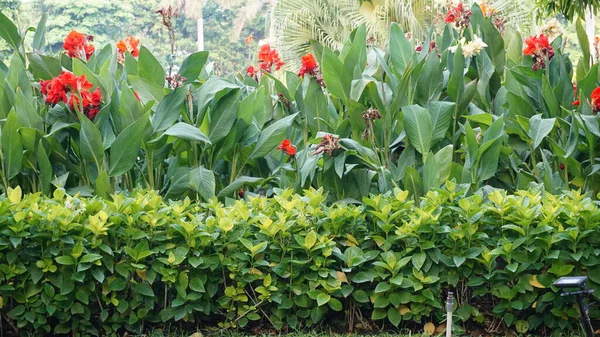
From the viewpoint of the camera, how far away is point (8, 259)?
325 centimetres

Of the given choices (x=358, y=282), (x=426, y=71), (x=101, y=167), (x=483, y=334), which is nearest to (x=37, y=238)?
(x=101, y=167)

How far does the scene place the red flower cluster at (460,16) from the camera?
481 cm

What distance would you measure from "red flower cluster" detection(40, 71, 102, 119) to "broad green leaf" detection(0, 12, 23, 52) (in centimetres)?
74

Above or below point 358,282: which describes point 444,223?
above

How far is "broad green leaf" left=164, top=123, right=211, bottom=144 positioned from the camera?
3.80 meters

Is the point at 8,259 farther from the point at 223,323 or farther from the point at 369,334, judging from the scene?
the point at 369,334

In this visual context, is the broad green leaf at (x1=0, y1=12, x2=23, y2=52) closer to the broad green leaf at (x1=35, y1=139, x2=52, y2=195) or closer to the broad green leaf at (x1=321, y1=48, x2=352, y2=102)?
the broad green leaf at (x1=35, y1=139, x2=52, y2=195)

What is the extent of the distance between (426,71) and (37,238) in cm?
218

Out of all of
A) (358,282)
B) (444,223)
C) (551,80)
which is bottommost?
(358,282)

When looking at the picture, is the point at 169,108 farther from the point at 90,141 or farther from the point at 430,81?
the point at 430,81

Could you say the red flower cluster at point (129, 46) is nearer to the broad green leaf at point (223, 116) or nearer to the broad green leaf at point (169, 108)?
the broad green leaf at point (169, 108)

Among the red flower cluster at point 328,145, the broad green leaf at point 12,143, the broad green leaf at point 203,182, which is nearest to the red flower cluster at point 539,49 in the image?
the red flower cluster at point 328,145

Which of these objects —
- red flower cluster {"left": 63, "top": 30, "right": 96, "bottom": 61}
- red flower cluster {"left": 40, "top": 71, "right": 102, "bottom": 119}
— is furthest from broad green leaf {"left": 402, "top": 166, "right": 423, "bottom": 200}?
red flower cluster {"left": 63, "top": 30, "right": 96, "bottom": 61}

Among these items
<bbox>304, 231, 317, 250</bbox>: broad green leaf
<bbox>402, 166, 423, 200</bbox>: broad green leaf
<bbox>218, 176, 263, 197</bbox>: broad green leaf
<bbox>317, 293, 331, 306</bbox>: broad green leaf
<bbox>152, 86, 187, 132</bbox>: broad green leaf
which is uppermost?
<bbox>152, 86, 187, 132</bbox>: broad green leaf
